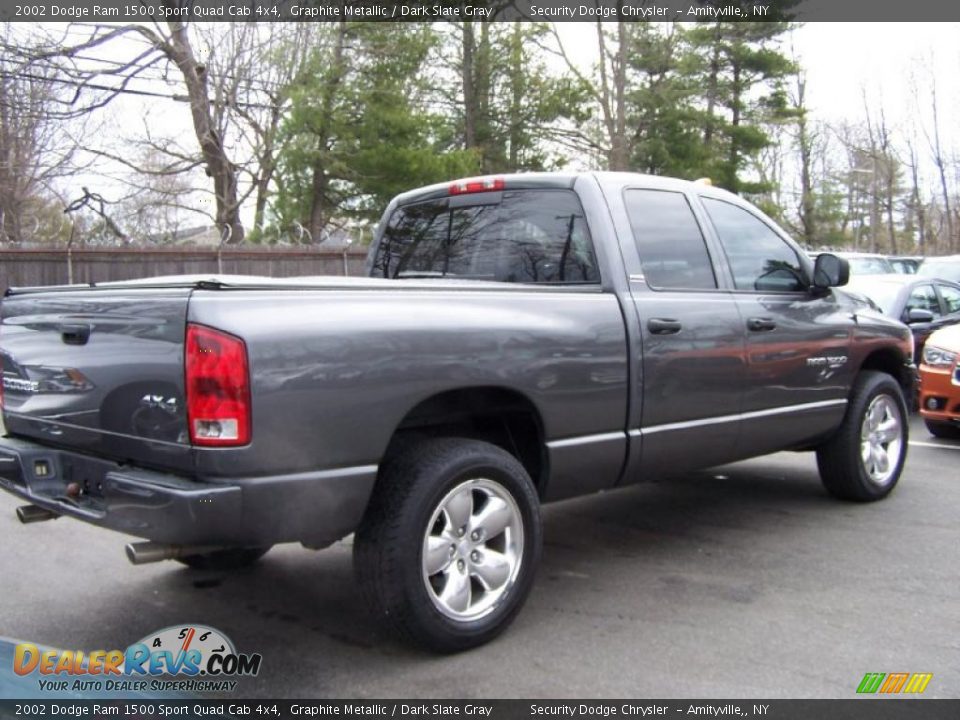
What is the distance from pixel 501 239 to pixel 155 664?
2549 mm

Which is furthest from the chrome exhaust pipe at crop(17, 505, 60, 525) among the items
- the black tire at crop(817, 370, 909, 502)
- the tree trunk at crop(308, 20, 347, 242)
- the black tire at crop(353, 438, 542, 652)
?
the tree trunk at crop(308, 20, 347, 242)

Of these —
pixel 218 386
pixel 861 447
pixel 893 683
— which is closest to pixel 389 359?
pixel 218 386

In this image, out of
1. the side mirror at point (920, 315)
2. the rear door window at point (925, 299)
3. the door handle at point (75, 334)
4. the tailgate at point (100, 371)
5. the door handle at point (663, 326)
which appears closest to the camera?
the tailgate at point (100, 371)

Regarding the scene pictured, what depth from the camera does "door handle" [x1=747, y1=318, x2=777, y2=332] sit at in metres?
4.78

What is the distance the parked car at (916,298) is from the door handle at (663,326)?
6092 mm

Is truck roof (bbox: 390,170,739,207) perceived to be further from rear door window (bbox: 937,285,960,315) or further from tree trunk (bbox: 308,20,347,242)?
tree trunk (bbox: 308,20,347,242)

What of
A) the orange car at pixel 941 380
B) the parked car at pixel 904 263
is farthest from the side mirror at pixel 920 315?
the parked car at pixel 904 263

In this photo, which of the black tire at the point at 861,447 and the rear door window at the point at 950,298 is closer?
the black tire at the point at 861,447

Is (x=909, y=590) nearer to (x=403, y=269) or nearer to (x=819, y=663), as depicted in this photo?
(x=819, y=663)

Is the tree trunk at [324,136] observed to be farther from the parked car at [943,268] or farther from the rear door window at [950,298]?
the rear door window at [950,298]

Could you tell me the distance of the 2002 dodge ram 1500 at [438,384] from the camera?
2969 millimetres

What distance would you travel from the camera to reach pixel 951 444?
26.5 ft

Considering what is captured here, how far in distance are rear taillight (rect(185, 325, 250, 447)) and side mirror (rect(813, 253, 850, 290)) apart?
12.1 ft

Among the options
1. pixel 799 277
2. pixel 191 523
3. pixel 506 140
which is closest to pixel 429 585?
pixel 191 523
